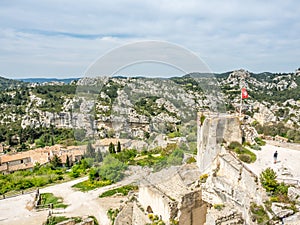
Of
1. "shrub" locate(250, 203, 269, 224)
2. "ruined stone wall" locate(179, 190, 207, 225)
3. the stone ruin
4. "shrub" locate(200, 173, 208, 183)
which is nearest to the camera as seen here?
"shrub" locate(250, 203, 269, 224)

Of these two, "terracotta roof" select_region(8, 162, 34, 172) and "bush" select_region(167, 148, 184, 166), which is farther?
"terracotta roof" select_region(8, 162, 34, 172)

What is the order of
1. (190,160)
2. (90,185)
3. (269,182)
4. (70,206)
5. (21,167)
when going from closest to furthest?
(269,182) < (190,160) < (70,206) < (90,185) < (21,167)

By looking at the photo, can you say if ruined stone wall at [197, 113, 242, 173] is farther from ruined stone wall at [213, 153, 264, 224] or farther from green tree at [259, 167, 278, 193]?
green tree at [259, 167, 278, 193]

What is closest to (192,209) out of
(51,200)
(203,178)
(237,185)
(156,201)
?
(203,178)

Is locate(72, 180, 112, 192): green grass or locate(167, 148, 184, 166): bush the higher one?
locate(167, 148, 184, 166): bush

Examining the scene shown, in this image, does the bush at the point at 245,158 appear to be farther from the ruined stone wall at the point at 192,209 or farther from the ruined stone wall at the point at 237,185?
the ruined stone wall at the point at 192,209

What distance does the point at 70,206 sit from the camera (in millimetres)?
15320

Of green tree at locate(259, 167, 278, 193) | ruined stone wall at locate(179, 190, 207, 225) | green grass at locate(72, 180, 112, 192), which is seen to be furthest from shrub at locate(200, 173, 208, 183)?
green grass at locate(72, 180, 112, 192)

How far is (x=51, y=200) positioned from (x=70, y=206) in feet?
6.71

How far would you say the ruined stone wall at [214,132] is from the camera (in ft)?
34.0

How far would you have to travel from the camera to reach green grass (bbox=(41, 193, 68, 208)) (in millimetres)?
15589

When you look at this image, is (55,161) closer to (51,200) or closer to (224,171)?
(51,200)

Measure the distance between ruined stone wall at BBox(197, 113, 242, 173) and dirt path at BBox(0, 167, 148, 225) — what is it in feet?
8.36

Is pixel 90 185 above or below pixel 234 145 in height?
below
